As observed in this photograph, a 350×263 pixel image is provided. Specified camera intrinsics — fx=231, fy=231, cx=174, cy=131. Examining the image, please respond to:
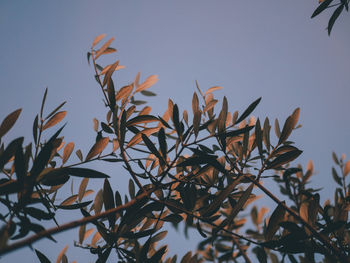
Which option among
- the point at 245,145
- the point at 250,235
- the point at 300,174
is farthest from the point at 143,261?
the point at 300,174

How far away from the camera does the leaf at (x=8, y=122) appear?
1.91 ft

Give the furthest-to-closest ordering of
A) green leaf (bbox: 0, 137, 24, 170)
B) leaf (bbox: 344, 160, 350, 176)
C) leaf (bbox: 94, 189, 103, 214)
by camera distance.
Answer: leaf (bbox: 344, 160, 350, 176)
leaf (bbox: 94, 189, 103, 214)
green leaf (bbox: 0, 137, 24, 170)

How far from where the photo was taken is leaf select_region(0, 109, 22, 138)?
582 mm

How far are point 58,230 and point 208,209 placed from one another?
0.42 m

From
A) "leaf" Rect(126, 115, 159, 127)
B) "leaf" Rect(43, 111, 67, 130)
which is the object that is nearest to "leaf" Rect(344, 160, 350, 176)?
"leaf" Rect(126, 115, 159, 127)

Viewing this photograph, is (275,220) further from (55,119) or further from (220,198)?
(55,119)

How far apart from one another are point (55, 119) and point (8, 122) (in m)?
0.23

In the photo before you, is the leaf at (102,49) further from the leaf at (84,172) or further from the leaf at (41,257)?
the leaf at (41,257)

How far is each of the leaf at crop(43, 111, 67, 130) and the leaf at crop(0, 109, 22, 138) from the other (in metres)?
0.20

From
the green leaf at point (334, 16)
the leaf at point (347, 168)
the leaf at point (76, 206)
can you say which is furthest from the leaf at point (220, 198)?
the leaf at point (347, 168)

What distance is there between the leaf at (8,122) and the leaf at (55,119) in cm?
20

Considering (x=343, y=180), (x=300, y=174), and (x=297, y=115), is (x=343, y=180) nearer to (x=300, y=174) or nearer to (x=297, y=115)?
(x=300, y=174)

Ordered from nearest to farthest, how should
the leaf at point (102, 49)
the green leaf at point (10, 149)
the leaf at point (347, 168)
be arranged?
the green leaf at point (10, 149)
the leaf at point (102, 49)
the leaf at point (347, 168)

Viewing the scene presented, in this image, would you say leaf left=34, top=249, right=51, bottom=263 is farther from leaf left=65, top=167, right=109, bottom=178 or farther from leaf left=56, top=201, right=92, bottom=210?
leaf left=65, top=167, right=109, bottom=178
